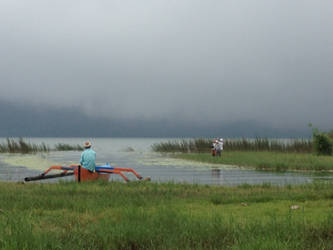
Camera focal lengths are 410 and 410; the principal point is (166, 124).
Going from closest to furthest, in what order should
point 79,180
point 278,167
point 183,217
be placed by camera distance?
point 183,217 < point 79,180 < point 278,167

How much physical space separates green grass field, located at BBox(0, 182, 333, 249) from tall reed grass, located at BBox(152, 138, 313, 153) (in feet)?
81.8

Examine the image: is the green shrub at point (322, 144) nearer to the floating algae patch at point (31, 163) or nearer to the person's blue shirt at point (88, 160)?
the floating algae patch at point (31, 163)

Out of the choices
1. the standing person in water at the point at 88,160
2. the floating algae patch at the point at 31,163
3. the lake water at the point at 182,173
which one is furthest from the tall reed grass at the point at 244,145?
the standing person in water at the point at 88,160

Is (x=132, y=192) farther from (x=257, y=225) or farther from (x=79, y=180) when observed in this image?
(x=257, y=225)

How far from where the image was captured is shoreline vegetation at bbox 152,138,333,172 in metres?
23.0

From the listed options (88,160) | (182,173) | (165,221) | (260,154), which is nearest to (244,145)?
(260,154)

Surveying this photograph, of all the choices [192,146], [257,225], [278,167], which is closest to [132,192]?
[257,225]

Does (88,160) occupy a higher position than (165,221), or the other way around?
(88,160)

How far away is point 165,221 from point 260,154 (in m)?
25.4

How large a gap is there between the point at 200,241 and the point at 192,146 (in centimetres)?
3480

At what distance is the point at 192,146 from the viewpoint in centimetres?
4016

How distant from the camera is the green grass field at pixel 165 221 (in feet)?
→ 17.1

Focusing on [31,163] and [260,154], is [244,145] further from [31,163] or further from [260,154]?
[31,163]

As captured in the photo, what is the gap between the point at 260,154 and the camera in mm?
30641
